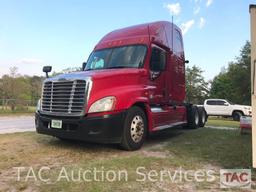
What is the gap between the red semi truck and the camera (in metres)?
5.97

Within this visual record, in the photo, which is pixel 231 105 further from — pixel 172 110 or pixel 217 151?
pixel 217 151

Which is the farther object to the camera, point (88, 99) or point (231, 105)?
point (231, 105)

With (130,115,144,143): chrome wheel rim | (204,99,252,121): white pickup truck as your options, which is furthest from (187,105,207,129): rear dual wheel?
(204,99,252,121): white pickup truck

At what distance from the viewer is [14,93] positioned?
3219 centimetres

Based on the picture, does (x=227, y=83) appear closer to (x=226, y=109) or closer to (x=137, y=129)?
(x=226, y=109)

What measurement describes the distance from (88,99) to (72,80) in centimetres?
60

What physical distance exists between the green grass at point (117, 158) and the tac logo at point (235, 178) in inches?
7.2

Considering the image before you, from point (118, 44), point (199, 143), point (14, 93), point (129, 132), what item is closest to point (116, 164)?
point (129, 132)

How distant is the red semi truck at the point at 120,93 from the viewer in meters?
5.97

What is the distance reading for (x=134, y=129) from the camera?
6496 mm

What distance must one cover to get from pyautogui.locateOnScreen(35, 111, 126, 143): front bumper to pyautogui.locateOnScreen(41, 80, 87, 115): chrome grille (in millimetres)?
204

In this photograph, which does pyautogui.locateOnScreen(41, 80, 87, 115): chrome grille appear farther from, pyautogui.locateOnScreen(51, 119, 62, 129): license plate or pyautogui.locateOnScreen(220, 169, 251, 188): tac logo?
pyautogui.locateOnScreen(220, 169, 251, 188): tac logo

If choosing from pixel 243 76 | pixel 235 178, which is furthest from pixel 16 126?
pixel 243 76

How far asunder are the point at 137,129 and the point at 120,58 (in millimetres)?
1923
